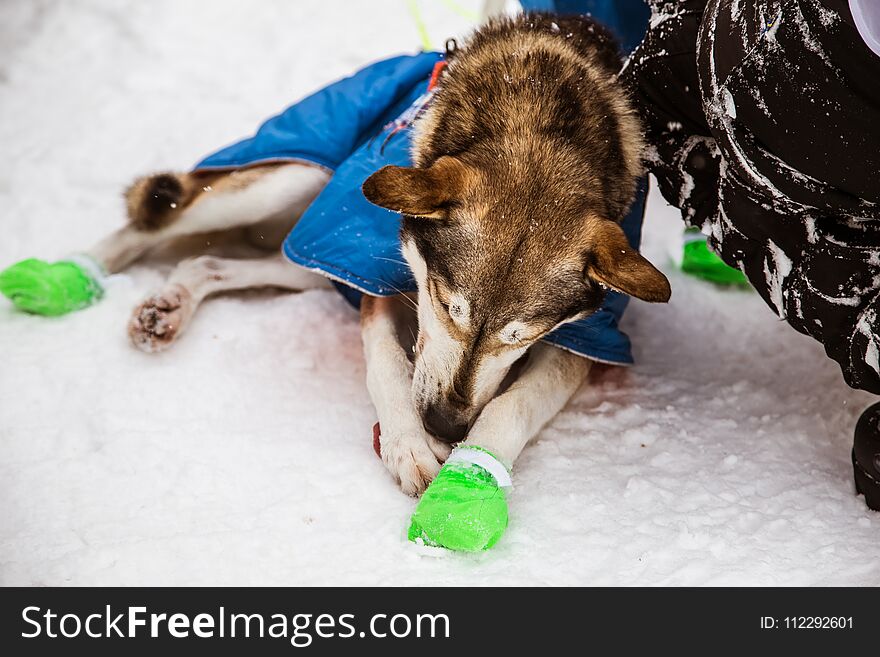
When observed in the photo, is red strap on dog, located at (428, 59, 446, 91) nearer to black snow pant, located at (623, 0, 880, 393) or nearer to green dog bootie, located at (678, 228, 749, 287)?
black snow pant, located at (623, 0, 880, 393)

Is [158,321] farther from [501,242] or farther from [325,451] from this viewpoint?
[501,242]

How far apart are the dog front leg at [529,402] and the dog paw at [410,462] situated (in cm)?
12

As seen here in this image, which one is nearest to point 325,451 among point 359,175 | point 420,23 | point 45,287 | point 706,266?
point 359,175

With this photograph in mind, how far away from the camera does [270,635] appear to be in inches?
73.5

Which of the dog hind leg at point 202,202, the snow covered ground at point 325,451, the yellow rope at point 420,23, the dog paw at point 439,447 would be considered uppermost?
the yellow rope at point 420,23

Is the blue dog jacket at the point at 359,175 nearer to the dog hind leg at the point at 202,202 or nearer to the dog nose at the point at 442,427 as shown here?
the dog hind leg at the point at 202,202

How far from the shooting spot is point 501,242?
2197 mm

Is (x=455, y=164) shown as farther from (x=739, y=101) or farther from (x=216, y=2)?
(x=216, y=2)

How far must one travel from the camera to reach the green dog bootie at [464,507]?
203cm

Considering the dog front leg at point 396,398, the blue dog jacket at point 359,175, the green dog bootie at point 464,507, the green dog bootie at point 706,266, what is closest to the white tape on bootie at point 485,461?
the green dog bootie at point 464,507

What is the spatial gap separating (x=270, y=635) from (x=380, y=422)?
750 mm

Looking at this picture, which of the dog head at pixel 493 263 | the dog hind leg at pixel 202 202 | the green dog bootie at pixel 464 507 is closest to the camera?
the green dog bootie at pixel 464 507

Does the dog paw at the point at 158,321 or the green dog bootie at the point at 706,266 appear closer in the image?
the dog paw at the point at 158,321

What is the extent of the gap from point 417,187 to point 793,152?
88 centimetres
